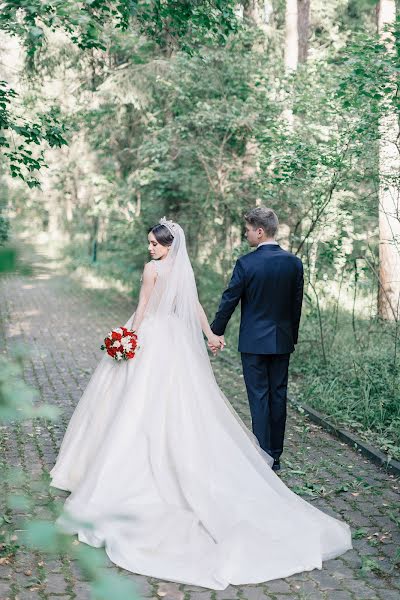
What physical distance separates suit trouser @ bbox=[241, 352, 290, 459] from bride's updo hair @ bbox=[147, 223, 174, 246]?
123 cm

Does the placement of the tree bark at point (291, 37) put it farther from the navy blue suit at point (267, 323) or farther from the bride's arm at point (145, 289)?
the bride's arm at point (145, 289)

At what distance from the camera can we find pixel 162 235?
593 cm

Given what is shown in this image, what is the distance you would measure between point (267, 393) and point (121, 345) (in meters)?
1.47

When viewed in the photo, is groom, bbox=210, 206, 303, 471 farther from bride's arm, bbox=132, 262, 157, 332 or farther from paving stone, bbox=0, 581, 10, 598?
paving stone, bbox=0, 581, 10, 598

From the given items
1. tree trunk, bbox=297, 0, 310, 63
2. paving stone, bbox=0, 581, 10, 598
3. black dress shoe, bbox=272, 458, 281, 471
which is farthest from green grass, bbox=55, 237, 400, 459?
tree trunk, bbox=297, 0, 310, 63

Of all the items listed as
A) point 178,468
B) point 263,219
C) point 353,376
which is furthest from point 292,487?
point 353,376

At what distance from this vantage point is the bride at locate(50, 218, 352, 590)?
169 inches

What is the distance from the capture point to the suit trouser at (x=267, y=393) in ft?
20.8

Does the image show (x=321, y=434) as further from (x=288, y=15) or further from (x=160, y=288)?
(x=288, y=15)

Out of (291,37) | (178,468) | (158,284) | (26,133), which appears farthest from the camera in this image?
(291,37)

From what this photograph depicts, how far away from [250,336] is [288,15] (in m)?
10.6

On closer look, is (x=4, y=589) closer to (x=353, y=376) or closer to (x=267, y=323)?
(x=267, y=323)

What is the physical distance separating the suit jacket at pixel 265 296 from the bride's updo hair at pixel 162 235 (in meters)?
0.64

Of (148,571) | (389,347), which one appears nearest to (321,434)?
(389,347)
